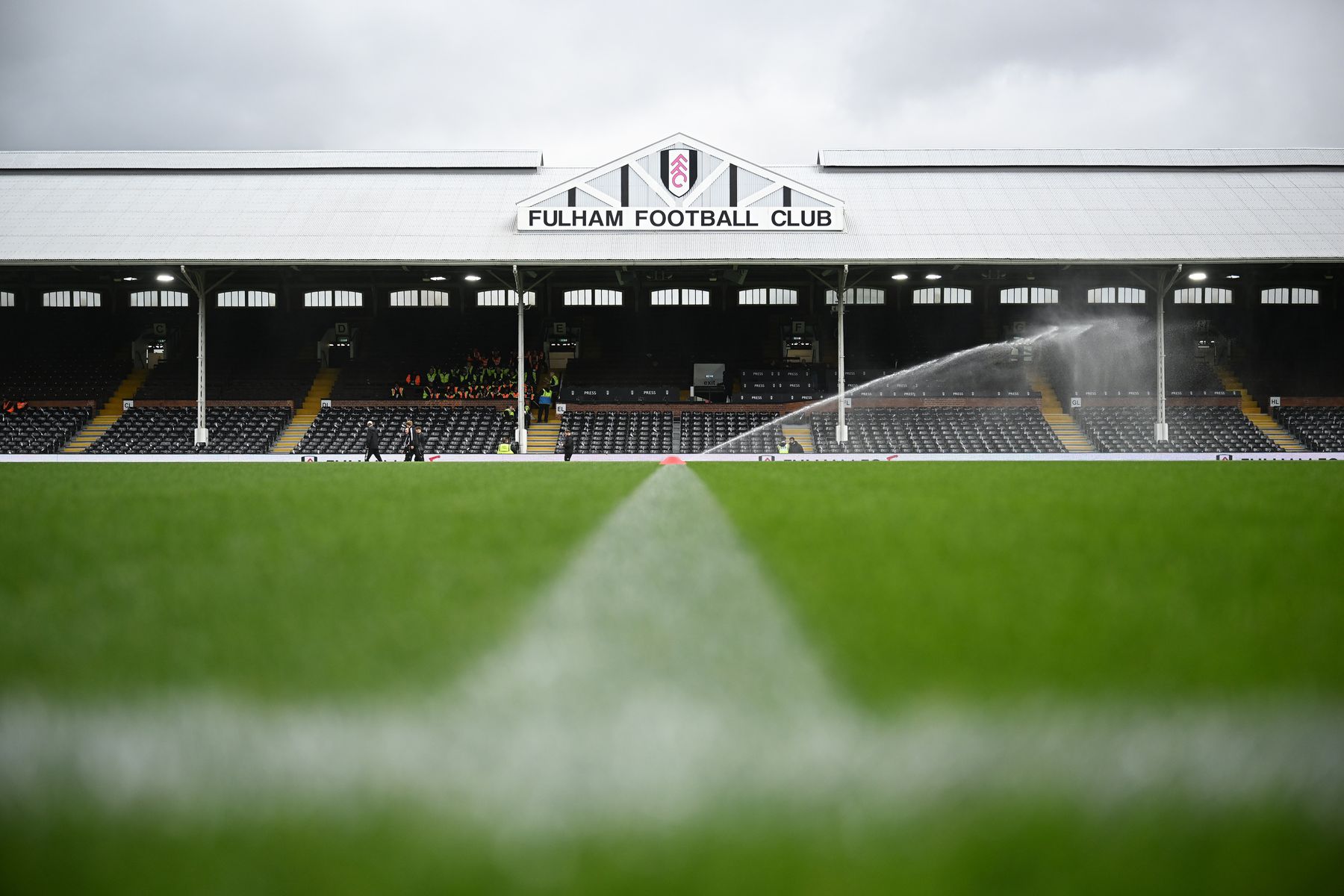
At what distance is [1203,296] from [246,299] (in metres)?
44.8

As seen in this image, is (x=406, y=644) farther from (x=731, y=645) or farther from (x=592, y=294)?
(x=592, y=294)

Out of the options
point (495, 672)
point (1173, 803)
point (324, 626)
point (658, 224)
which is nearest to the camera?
point (1173, 803)

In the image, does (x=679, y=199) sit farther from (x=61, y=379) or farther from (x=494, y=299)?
(x=61, y=379)

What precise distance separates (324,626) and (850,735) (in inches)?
68.4

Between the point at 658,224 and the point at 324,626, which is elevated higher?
the point at 658,224

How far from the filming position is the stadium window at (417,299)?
128ft

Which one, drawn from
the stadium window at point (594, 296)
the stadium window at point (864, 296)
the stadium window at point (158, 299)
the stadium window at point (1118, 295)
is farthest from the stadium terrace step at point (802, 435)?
the stadium window at point (158, 299)

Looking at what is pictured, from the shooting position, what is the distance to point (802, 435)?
103ft

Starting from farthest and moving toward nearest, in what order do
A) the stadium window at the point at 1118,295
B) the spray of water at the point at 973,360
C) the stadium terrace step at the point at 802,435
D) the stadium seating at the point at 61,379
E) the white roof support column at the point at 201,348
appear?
the stadium window at the point at 1118,295 → the spray of water at the point at 973,360 → the stadium seating at the point at 61,379 → the stadium terrace step at the point at 802,435 → the white roof support column at the point at 201,348

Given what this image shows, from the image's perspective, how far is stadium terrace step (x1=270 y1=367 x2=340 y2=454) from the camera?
3198 centimetres

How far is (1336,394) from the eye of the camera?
35.1 m

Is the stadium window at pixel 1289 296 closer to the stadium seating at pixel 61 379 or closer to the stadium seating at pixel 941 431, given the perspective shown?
the stadium seating at pixel 941 431

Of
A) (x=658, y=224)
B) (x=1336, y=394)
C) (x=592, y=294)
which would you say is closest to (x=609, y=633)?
(x=658, y=224)

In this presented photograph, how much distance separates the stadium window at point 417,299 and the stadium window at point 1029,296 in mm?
26677
